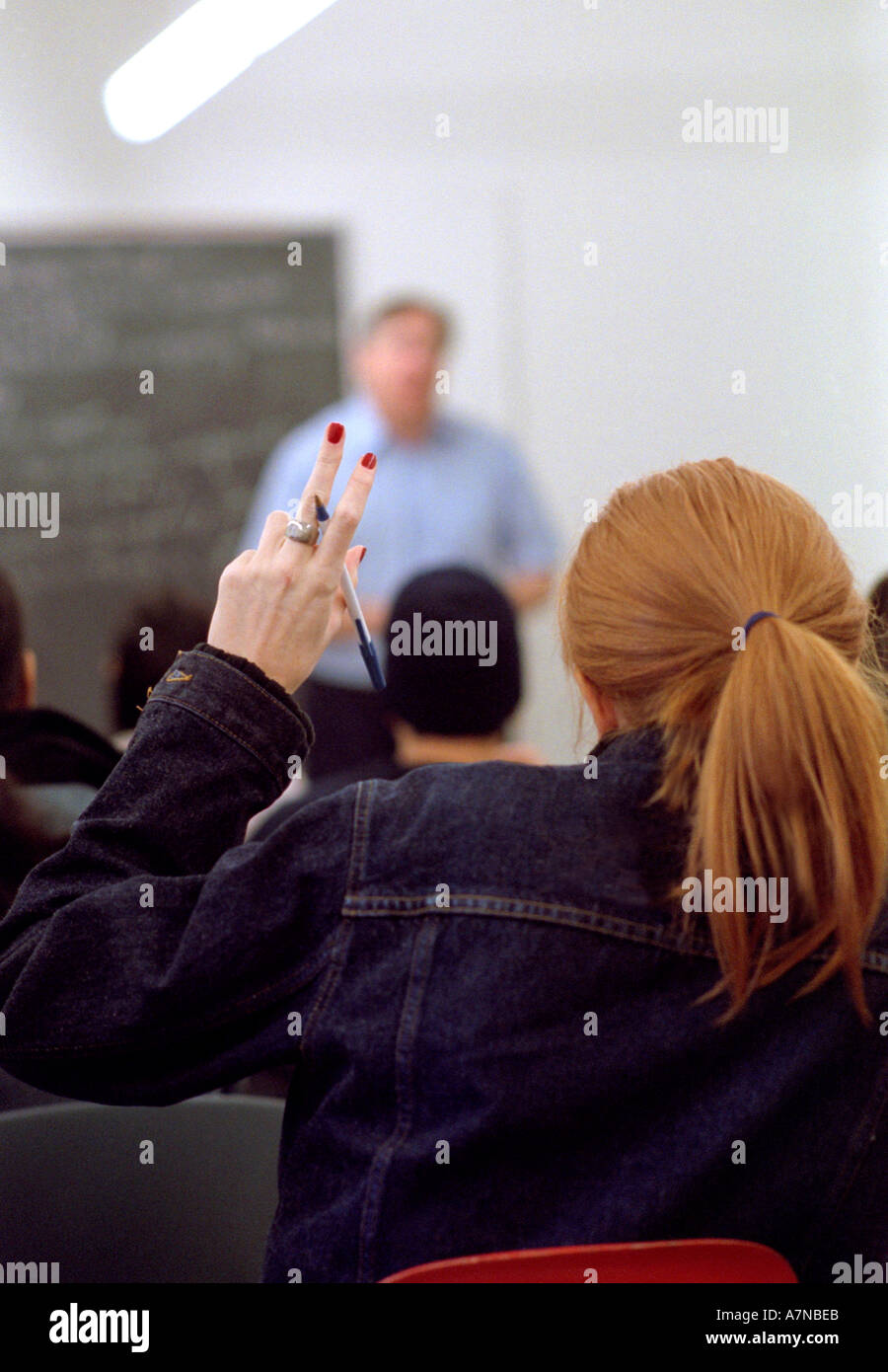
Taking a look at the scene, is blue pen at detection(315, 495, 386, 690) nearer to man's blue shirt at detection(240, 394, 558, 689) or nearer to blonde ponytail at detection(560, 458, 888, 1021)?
blonde ponytail at detection(560, 458, 888, 1021)

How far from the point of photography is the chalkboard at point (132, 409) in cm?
377

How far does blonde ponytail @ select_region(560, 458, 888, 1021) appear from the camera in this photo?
33.3 inches

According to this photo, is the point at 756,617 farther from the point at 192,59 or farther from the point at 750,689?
the point at 192,59

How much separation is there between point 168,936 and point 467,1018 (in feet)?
0.69

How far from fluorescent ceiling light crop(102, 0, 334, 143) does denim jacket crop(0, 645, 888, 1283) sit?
3.39 meters

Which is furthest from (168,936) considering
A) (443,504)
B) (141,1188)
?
(443,504)

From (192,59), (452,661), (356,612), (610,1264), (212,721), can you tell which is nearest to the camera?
(610,1264)

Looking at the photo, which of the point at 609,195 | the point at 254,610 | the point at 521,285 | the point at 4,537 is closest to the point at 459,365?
the point at 521,285

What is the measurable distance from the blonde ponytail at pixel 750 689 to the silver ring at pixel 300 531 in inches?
7.9

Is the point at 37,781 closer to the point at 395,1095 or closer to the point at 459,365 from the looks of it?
the point at 395,1095

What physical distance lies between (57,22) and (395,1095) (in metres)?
3.72

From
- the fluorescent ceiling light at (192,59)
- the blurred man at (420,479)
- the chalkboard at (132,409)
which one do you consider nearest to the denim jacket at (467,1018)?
the blurred man at (420,479)

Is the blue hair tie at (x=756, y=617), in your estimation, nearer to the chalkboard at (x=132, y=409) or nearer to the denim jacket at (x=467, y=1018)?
the denim jacket at (x=467, y=1018)

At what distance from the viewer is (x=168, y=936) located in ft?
2.90
